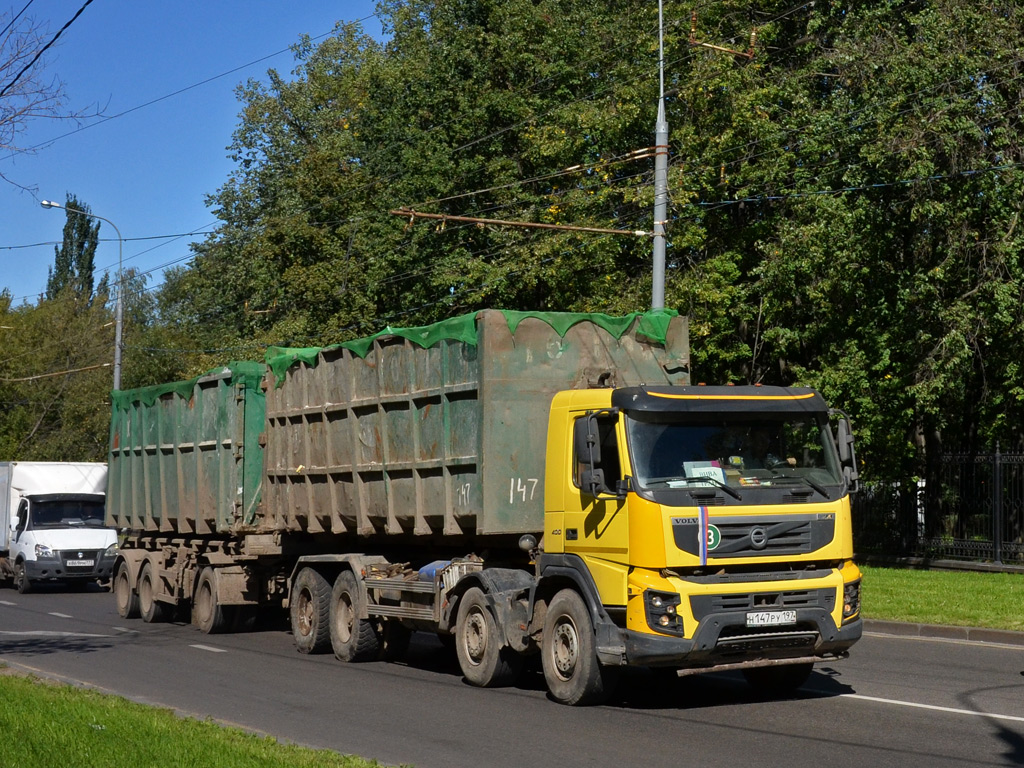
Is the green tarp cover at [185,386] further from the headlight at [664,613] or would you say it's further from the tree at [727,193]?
the tree at [727,193]

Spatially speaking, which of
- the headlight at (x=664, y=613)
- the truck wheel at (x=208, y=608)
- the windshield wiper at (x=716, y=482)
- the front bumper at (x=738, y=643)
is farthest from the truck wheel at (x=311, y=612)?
the windshield wiper at (x=716, y=482)

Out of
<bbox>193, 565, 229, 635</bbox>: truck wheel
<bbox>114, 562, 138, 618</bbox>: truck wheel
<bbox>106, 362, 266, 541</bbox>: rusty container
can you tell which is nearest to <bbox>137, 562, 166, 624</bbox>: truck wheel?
<bbox>114, 562, 138, 618</bbox>: truck wheel

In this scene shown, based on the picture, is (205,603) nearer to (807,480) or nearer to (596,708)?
(596,708)

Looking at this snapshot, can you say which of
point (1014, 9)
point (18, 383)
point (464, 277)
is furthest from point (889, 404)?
point (18, 383)

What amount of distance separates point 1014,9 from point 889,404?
304 inches

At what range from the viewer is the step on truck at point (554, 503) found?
987cm

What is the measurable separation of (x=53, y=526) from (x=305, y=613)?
14.7m

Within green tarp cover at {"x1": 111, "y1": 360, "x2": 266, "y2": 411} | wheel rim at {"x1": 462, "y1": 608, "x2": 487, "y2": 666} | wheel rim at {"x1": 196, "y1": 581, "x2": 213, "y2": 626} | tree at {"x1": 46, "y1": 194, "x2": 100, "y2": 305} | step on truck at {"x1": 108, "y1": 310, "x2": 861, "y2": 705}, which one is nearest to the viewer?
step on truck at {"x1": 108, "y1": 310, "x2": 861, "y2": 705}

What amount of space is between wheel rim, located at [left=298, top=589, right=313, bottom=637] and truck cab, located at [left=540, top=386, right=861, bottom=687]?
534 cm

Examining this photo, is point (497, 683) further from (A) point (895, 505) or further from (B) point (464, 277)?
(B) point (464, 277)

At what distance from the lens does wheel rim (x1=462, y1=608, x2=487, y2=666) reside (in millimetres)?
11672

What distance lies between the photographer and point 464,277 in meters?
33.5

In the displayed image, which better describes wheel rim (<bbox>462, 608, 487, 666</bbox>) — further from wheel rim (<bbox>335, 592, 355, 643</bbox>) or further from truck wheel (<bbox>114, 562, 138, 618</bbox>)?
truck wheel (<bbox>114, 562, 138, 618</bbox>)

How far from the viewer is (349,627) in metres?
14.4
